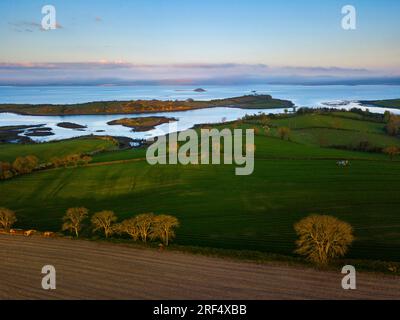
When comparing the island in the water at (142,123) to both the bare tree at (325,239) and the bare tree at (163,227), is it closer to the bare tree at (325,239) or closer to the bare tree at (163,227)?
the bare tree at (163,227)

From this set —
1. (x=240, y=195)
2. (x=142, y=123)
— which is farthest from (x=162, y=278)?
(x=142, y=123)

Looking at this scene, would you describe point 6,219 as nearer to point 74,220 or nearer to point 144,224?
point 74,220

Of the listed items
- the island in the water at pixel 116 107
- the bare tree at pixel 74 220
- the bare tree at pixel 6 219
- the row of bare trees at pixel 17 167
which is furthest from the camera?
the island in the water at pixel 116 107

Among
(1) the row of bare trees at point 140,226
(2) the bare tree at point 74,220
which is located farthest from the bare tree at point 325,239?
(2) the bare tree at point 74,220

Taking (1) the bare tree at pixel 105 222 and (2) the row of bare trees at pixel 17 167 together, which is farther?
(2) the row of bare trees at pixel 17 167

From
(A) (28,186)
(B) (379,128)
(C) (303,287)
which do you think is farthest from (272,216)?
(B) (379,128)

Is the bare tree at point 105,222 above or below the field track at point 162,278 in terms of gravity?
above

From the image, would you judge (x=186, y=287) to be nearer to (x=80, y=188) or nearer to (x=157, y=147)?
(x=80, y=188)

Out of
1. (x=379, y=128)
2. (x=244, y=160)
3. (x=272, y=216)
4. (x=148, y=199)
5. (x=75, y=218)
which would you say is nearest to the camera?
(x=75, y=218)
